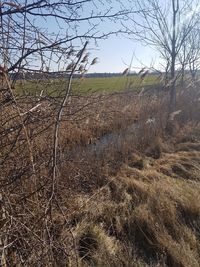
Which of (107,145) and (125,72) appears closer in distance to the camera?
(107,145)

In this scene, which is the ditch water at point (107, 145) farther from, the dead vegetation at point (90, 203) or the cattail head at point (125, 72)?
the cattail head at point (125, 72)

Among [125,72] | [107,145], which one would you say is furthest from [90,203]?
[125,72]

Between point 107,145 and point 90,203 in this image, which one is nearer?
point 90,203

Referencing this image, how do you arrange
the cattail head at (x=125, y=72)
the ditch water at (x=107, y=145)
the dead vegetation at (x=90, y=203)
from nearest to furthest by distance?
the dead vegetation at (x=90, y=203)
the ditch water at (x=107, y=145)
the cattail head at (x=125, y=72)

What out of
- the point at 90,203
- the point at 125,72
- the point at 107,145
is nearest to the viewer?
the point at 90,203

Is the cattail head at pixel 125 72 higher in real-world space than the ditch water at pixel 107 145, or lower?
higher

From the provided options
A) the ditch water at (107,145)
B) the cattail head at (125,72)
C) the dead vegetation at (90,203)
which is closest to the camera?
the dead vegetation at (90,203)

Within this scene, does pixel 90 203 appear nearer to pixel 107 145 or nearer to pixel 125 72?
pixel 107 145

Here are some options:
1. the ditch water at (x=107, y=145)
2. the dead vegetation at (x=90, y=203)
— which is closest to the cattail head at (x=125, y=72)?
the ditch water at (x=107, y=145)

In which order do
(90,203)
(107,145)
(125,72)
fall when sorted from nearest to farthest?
(90,203) < (107,145) < (125,72)

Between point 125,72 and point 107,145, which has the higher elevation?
point 125,72

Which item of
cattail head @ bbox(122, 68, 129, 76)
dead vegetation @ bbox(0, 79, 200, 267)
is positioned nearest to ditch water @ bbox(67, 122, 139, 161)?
dead vegetation @ bbox(0, 79, 200, 267)

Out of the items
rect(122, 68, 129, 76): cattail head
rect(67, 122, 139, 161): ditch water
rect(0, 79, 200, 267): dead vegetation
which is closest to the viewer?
rect(0, 79, 200, 267): dead vegetation

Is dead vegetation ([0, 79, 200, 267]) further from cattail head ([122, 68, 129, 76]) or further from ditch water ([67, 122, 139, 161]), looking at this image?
cattail head ([122, 68, 129, 76])
